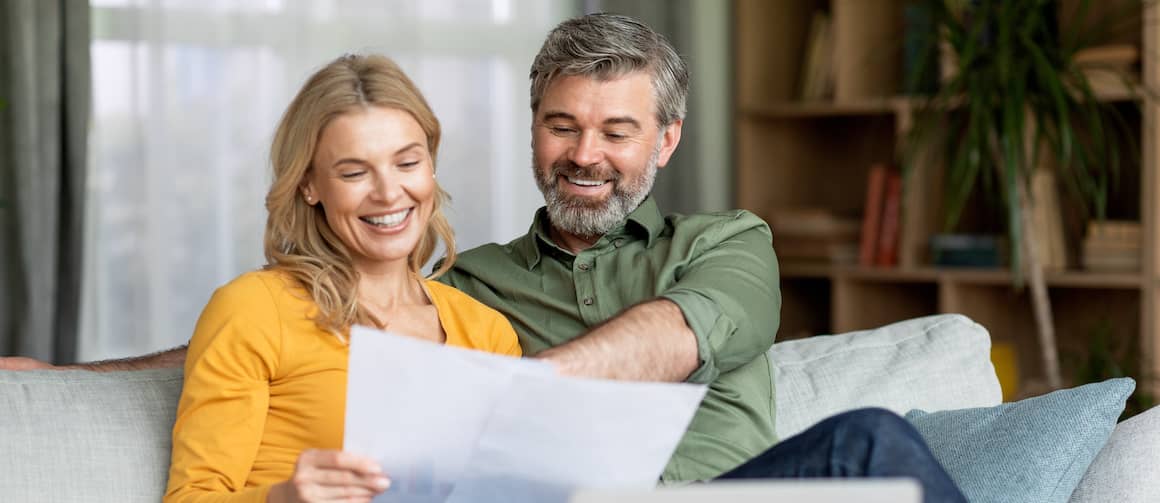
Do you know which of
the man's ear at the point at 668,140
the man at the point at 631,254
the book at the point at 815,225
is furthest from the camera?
the book at the point at 815,225

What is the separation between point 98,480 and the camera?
5.11 feet

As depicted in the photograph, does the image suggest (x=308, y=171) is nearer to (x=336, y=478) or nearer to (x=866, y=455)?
(x=336, y=478)

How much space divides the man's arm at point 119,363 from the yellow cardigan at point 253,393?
1.17ft

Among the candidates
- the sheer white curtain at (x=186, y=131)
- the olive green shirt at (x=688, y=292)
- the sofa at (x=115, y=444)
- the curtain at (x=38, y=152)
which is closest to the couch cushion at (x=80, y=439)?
the sofa at (x=115, y=444)

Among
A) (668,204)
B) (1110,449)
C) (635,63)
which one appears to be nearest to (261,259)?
(668,204)

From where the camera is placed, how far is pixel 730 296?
169cm

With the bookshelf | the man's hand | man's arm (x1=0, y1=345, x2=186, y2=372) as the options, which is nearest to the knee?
man's arm (x1=0, y1=345, x2=186, y2=372)

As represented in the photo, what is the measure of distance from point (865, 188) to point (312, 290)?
122 inches

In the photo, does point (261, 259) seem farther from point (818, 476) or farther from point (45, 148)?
point (818, 476)

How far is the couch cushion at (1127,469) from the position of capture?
1585mm

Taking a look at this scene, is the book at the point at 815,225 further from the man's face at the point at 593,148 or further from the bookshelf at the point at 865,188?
the man's face at the point at 593,148

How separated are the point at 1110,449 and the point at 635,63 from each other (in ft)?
2.80

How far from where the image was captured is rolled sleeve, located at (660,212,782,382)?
1.60 metres

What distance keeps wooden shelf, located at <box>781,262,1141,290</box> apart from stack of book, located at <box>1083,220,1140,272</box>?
0.8 inches
